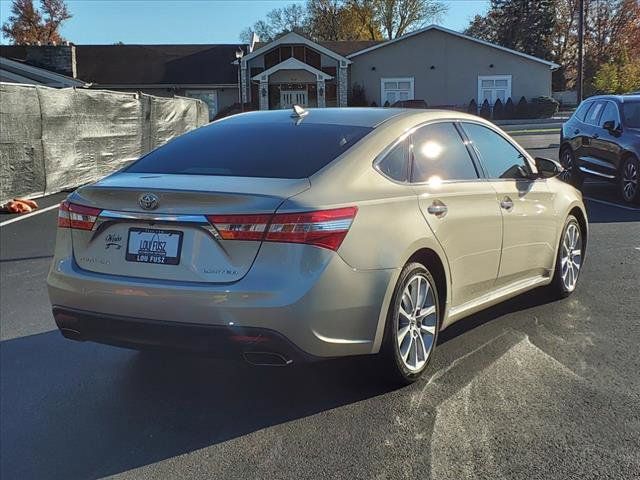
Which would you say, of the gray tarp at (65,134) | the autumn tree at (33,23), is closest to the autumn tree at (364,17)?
the autumn tree at (33,23)

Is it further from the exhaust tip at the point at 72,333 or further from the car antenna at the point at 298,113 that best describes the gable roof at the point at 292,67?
the exhaust tip at the point at 72,333

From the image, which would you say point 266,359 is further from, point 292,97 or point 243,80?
point 243,80

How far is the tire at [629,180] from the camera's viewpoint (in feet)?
35.4

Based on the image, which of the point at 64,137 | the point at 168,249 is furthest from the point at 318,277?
the point at 64,137

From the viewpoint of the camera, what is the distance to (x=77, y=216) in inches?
156

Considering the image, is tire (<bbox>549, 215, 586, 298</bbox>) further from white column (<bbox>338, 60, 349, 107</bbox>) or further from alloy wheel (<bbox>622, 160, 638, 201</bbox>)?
white column (<bbox>338, 60, 349, 107</bbox>)

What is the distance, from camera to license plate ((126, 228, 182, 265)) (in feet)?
11.8

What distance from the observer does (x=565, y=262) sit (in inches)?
234

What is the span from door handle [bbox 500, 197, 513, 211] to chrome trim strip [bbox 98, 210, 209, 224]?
240 cm

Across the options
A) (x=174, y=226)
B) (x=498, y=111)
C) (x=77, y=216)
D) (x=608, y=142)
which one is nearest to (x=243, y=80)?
(x=498, y=111)

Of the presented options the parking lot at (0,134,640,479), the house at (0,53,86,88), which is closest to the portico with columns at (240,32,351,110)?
the house at (0,53,86,88)

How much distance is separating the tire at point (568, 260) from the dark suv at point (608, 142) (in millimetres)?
5047

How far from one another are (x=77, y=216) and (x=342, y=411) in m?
1.88

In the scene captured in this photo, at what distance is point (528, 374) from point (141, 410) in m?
2.35
